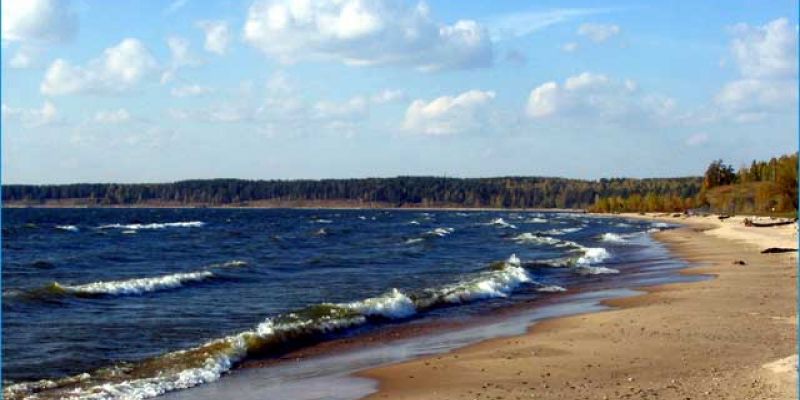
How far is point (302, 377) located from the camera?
13633 mm

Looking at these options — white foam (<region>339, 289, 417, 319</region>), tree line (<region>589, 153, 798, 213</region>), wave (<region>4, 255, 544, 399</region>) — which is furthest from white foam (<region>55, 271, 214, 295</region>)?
tree line (<region>589, 153, 798, 213</region>)

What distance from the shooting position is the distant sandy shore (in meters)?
11.2

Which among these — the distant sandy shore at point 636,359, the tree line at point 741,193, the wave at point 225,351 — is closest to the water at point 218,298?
the wave at point 225,351

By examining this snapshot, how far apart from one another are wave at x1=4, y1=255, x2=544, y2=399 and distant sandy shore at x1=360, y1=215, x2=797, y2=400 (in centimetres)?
312

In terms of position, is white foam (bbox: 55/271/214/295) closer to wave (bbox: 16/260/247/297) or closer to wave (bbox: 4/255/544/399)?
wave (bbox: 16/260/247/297)

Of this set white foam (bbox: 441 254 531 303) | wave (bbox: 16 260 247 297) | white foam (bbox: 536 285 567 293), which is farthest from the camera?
white foam (bbox: 536 285 567 293)

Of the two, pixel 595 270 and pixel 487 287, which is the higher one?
pixel 487 287

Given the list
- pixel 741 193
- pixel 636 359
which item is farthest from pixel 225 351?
pixel 741 193

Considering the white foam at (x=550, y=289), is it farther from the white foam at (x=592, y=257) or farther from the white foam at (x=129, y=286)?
the white foam at (x=129, y=286)

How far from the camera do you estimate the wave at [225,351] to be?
12523 millimetres

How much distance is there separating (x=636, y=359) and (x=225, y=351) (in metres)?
7.54

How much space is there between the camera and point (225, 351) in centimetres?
1557

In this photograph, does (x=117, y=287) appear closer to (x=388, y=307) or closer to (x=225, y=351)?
(x=388, y=307)

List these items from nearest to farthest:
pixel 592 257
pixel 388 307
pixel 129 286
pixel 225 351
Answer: pixel 225 351 < pixel 388 307 < pixel 129 286 < pixel 592 257
